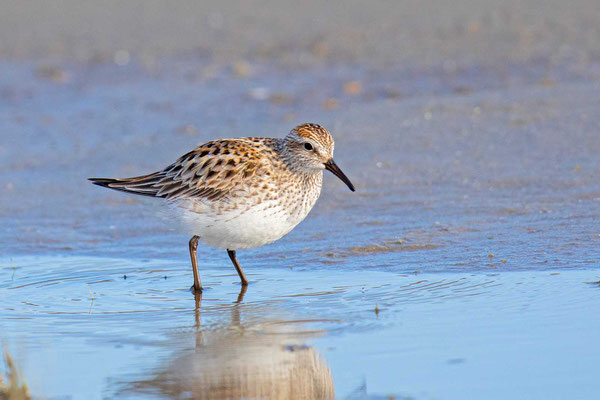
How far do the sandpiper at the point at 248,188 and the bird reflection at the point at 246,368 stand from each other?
4.04 ft

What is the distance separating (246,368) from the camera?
5.96 meters

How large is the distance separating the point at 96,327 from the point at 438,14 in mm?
12306

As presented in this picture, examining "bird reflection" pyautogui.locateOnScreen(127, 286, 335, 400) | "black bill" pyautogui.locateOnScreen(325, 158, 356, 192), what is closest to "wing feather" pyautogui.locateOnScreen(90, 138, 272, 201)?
"black bill" pyautogui.locateOnScreen(325, 158, 356, 192)

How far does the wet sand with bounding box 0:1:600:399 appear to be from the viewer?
6.04 metres

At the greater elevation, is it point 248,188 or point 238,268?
point 248,188

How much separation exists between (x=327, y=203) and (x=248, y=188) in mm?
2618

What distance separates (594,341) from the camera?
237 inches

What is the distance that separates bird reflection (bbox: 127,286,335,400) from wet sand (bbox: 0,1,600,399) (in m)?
0.02

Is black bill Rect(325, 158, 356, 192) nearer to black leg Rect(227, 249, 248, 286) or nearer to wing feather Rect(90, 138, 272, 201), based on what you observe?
wing feather Rect(90, 138, 272, 201)

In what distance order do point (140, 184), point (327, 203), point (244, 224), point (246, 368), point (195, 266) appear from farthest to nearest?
1. point (327, 203)
2. point (140, 184)
3. point (195, 266)
4. point (244, 224)
5. point (246, 368)

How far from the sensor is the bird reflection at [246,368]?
5570mm

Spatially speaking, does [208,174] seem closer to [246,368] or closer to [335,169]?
[335,169]

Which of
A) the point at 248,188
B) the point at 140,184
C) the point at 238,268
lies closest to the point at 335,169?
the point at 248,188

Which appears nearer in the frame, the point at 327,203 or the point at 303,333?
the point at 303,333
